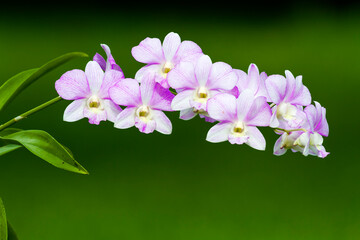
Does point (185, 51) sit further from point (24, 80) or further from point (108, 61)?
point (24, 80)

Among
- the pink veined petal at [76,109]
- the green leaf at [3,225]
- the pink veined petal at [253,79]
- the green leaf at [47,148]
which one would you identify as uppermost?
the pink veined petal at [253,79]

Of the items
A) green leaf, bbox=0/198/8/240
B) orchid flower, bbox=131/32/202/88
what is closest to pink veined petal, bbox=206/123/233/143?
orchid flower, bbox=131/32/202/88

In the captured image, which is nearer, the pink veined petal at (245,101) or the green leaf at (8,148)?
the pink veined petal at (245,101)

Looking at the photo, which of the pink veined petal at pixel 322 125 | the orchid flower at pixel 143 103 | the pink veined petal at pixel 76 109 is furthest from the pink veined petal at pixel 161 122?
the pink veined petal at pixel 322 125

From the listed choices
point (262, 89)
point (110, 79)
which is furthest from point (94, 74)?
point (262, 89)

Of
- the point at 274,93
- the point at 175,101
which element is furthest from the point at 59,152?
the point at 274,93

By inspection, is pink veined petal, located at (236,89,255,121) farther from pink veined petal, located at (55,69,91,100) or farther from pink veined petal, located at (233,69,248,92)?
pink veined petal, located at (55,69,91,100)

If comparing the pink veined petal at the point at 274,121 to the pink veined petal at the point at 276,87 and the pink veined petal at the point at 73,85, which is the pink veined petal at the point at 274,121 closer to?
the pink veined petal at the point at 276,87
